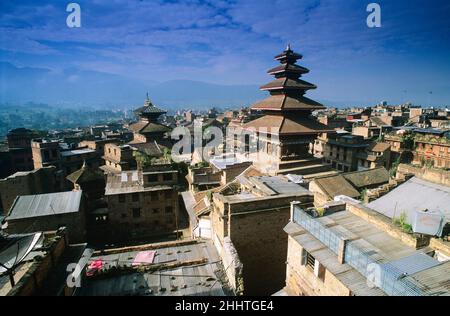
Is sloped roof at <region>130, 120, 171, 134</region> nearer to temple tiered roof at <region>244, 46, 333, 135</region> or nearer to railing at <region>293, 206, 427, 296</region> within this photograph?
temple tiered roof at <region>244, 46, 333, 135</region>

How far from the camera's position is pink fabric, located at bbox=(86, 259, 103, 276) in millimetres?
14402

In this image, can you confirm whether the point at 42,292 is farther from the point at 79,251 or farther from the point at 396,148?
the point at 396,148

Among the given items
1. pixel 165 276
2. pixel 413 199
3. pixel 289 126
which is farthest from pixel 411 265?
pixel 289 126

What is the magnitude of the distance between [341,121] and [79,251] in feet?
271

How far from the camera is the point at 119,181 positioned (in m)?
30.8

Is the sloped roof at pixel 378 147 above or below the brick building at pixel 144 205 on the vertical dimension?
above

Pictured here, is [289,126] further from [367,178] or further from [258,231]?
[258,231]

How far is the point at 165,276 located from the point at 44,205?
1737 cm

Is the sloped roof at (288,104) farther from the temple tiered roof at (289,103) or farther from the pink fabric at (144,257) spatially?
the pink fabric at (144,257)

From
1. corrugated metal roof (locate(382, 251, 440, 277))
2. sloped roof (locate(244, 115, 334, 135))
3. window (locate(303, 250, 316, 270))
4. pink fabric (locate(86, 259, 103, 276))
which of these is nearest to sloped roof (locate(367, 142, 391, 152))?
sloped roof (locate(244, 115, 334, 135))

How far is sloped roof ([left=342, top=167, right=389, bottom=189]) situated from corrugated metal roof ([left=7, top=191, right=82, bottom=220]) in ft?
99.0

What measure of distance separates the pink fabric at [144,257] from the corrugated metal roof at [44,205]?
11580mm

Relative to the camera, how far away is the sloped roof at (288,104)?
95.3 ft

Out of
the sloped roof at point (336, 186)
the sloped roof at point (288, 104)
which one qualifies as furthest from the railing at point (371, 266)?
the sloped roof at point (288, 104)
